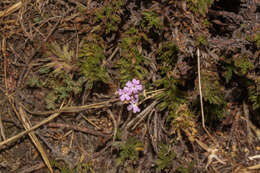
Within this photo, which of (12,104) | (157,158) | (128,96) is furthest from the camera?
(12,104)

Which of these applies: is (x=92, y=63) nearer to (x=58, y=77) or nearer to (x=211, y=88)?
(x=58, y=77)

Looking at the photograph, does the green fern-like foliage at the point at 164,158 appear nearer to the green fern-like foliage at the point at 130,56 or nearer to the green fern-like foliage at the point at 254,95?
the green fern-like foliage at the point at 130,56

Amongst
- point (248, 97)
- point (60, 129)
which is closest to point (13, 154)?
point (60, 129)

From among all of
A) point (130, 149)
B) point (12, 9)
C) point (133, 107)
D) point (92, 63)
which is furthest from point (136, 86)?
point (12, 9)

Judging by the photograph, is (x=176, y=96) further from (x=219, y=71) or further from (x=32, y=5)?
(x=32, y=5)

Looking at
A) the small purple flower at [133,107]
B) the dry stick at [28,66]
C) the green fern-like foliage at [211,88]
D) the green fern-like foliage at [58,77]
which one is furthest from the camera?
the dry stick at [28,66]

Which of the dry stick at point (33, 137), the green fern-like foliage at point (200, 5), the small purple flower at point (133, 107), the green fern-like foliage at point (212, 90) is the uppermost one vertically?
the green fern-like foliage at point (200, 5)

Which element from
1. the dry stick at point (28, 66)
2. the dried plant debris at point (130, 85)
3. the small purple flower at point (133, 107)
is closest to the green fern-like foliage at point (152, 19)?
the dried plant debris at point (130, 85)
